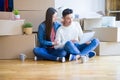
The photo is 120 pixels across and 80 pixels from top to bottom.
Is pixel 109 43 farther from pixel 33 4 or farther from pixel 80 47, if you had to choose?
pixel 33 4

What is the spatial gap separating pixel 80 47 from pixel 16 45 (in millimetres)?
814

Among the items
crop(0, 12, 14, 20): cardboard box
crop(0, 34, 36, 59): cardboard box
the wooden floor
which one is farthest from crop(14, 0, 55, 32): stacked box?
the wooden floor

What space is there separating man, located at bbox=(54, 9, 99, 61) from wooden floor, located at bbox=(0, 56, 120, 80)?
133mm

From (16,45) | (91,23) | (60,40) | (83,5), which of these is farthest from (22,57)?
(83,5)

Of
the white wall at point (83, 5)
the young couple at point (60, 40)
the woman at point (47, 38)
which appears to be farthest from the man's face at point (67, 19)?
the white wall at point (83, 5)

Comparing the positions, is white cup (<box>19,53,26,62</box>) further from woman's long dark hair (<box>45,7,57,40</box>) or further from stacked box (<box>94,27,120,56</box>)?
stacked box (<box>94,27,120,56</box>)

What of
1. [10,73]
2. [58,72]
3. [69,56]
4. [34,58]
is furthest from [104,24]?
[10,73]

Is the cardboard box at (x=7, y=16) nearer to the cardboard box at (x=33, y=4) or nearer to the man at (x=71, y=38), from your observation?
the cardboard box at (x=33, y=4)

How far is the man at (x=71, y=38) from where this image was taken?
3.20 meters

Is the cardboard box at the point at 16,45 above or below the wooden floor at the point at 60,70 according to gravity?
above

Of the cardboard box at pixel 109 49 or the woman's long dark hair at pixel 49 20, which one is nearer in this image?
the woman's long dark hair at pixel 49 20

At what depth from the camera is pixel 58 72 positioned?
101 inches

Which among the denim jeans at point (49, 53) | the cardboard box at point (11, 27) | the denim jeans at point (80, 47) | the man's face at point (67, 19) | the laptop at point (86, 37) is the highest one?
the man's face at point (67, 19)

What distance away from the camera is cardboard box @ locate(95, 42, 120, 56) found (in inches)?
138
